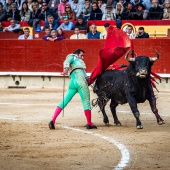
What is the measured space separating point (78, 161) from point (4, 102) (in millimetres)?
7919

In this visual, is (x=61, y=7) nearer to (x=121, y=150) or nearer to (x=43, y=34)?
(x=43, y=34)

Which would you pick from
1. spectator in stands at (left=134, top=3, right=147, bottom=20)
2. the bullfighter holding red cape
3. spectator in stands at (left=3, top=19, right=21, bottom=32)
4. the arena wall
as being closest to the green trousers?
the bullfighter holding red cape

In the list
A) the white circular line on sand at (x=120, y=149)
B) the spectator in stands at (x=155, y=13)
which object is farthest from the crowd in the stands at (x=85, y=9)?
the white circular line on sand at (x=120, y=149)

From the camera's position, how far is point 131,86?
11.6m

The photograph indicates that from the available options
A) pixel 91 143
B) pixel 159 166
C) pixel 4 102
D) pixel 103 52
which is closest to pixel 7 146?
pixel 91 143

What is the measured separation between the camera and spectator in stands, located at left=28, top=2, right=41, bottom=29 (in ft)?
67.8

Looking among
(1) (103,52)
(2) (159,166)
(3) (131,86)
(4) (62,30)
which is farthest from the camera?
(4) (62,30)

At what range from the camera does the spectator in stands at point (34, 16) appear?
814 inches

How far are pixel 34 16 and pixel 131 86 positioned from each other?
31.7ft

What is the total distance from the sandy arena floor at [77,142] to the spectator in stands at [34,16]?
594cm

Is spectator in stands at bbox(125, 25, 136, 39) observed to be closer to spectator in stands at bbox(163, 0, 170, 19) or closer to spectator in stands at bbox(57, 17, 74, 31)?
spectator in stands at bbox(163, 0, 170, 19)

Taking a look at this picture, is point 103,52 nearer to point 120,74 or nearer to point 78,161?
point 120,74

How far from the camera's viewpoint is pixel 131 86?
38.1 feet

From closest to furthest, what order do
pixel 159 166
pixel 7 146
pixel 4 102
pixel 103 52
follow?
pixel 159 166, pixel 7 146, pixel 103 52, pixel 4 102
